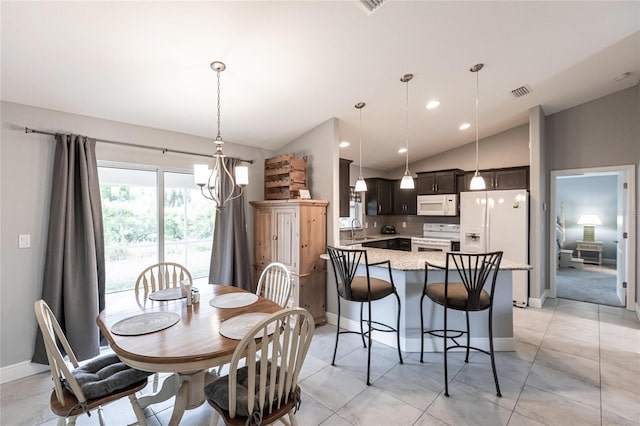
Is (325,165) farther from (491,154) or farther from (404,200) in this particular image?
(491,154)

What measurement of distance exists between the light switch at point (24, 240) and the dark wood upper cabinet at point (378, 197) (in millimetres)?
5091

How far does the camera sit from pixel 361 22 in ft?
6.81

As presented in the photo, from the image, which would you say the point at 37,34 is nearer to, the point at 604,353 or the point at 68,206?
the point at 68,206

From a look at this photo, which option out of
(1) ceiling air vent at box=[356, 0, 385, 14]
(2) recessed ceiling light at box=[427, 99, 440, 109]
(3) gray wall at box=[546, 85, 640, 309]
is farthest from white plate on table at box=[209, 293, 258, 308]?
(3) gray wall at box=[546, 85, 640, 309]

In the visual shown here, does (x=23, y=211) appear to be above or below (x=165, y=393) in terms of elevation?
above

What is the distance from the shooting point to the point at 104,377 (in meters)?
1.65

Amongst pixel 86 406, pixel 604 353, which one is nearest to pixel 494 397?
pixel 604 353

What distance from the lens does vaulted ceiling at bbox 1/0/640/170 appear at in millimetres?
1871

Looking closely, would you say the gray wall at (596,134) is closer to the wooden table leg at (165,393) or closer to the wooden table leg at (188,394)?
the wooden table leg at (188,394)

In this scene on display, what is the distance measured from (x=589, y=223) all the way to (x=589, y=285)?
2720mm

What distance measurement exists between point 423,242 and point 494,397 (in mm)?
3363

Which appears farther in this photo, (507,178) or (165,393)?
(507,178)

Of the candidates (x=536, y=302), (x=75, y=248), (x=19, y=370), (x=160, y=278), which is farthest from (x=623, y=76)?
(x=19, y=370)

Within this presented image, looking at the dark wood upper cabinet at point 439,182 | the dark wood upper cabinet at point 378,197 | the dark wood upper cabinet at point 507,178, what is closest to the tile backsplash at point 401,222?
the dark wood upper cabinet at point 378,197
